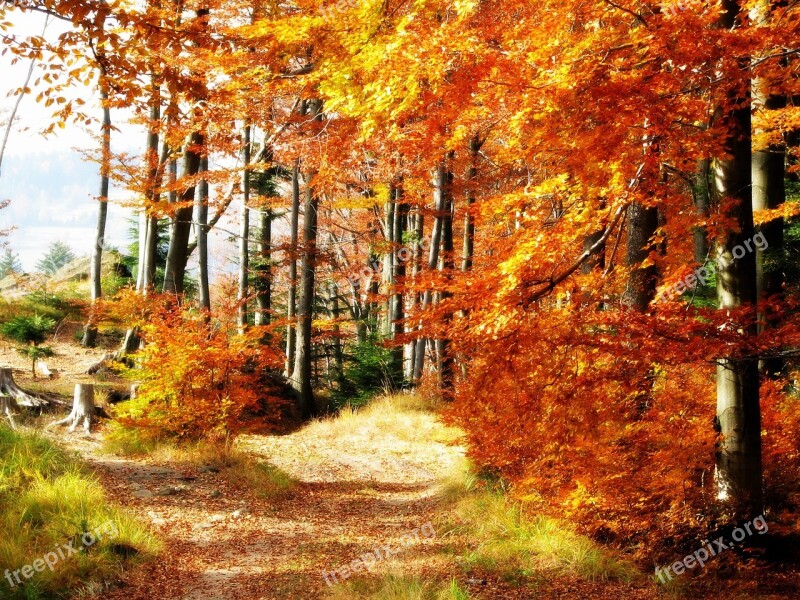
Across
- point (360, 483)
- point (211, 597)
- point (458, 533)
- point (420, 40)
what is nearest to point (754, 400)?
point (458, 533)

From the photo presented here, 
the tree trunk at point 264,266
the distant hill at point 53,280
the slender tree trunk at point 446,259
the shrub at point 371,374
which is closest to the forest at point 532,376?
the slender tree trunk at point 446,259

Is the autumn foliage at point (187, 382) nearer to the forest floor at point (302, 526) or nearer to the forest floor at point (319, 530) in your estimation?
the forest floor at point (319, 530)

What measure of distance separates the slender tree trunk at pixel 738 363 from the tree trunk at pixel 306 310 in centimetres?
983

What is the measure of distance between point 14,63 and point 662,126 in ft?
17.6

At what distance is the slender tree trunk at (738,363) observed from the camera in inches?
231

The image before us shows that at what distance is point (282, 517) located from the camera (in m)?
7.88

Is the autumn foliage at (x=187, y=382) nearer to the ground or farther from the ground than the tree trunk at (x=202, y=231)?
nearer to the ground

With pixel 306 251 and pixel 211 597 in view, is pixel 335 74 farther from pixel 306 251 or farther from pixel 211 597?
pixel 306 251

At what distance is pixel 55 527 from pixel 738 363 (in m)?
6.52

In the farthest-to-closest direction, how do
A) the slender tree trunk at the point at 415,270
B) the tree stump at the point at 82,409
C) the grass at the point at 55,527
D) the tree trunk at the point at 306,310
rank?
1. the slender tree trunk at the point at 415,270
2. the tree trunk at the point at 306,310
3. the tree stump at the point at 82,409
4. the grass at the point at 55,527

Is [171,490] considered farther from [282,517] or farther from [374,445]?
[374,445]

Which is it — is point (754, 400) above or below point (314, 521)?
above

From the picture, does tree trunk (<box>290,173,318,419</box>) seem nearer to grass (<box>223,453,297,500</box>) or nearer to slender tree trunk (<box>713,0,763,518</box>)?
grass (<box>223,453,297,500</box>)

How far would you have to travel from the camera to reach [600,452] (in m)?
6.17
